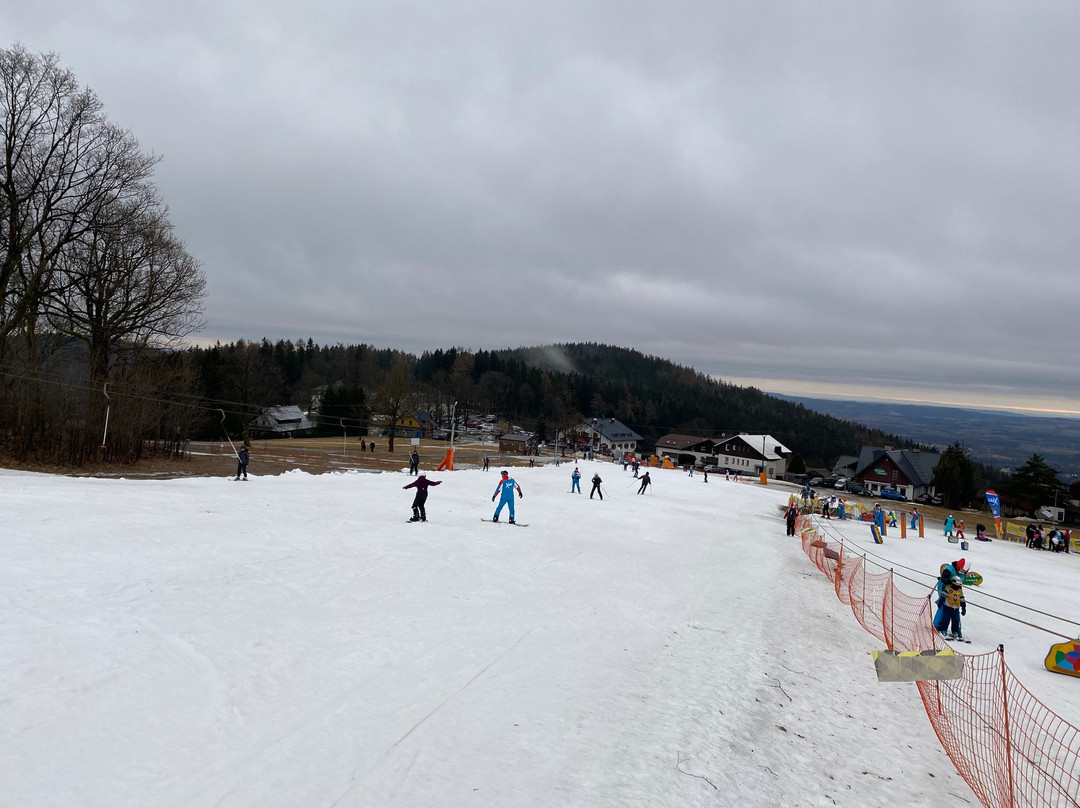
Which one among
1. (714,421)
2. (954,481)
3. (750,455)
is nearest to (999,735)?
(954,481)

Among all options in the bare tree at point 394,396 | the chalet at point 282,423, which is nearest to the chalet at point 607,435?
the chalet at point 282,423

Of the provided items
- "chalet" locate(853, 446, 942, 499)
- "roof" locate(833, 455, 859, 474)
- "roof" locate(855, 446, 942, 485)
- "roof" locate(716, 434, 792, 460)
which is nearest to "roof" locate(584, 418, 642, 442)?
"roof" locate(716, 434, 792, 460)

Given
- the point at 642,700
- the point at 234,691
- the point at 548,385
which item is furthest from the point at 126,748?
the point at 548,385

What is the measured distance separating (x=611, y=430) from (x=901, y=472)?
58358 mm

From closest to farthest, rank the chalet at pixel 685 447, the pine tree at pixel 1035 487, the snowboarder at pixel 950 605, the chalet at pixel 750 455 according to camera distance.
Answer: the snowboarder at pixel 950 605 → the pine tree at pixel 1035 487 → the chalet at pixel 750 455 → the chalet at pixel 685 447

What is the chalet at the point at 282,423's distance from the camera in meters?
87.7

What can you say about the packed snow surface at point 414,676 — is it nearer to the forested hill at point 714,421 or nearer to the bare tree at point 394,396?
the bare tree at point 394,396

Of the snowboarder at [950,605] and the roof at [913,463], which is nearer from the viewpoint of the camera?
the snowboarder at [950,605]

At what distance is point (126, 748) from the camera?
5109 millimetres

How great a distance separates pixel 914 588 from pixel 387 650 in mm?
17519

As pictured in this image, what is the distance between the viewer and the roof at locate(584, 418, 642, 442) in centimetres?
12517

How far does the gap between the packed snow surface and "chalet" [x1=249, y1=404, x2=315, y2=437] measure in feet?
255

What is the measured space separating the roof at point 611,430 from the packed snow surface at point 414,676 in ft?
361

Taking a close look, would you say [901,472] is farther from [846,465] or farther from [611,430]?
[611,430]
